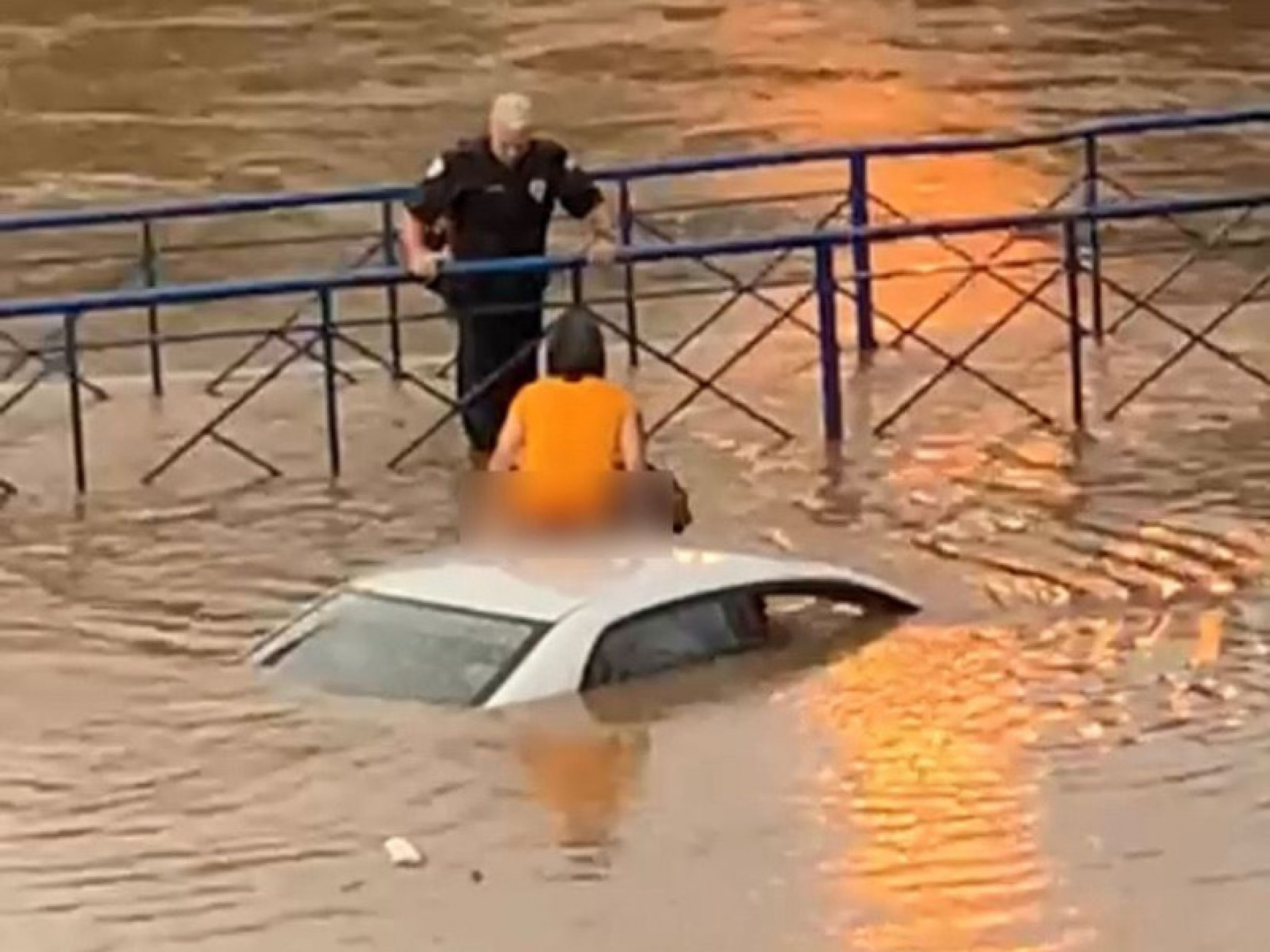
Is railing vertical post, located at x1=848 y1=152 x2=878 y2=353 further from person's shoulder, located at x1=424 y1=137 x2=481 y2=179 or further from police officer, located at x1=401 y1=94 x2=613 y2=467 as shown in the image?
person's shoulder, located at x1=424 y1=137 x2=481 y2=179

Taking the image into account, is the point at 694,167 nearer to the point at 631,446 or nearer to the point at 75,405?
the point at 75,405

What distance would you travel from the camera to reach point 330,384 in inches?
642

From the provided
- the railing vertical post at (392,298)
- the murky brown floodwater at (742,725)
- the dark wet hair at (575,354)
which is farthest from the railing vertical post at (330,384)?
the dark wet hair at (575,354)

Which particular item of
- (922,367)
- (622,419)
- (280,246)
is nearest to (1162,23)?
(280,246)

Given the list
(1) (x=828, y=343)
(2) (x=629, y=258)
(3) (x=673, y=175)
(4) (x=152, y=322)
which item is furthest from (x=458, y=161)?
(4) (x=152, y=322)

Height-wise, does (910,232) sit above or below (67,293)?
above

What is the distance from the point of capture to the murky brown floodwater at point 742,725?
10.1 metres

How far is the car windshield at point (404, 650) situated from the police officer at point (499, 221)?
3437 mm

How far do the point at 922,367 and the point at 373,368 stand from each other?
8.37ft

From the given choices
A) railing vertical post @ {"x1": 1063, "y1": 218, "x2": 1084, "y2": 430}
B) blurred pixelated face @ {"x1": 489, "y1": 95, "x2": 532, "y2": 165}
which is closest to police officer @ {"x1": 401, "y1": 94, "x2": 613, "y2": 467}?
blurred pixelated face @ {"x1": 489, "y1": 95, "x2": 532, "y2": 165}

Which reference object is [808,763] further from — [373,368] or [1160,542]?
[373,368]

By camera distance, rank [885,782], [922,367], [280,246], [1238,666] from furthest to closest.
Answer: [280,246], [922,367], [1238,666], [885,782]

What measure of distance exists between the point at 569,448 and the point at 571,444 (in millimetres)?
16

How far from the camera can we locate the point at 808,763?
11.4 m
